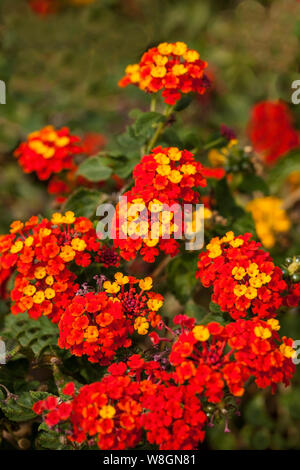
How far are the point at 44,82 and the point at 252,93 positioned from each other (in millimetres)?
1183

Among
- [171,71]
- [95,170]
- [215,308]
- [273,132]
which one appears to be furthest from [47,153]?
[273,132]

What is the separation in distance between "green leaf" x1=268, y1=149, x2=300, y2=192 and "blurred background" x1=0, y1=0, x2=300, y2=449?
0.20 m

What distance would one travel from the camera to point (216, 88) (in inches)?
117

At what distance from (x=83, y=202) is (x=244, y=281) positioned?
0.60m

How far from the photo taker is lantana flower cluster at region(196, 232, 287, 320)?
1.08 meters

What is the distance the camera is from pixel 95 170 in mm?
1512

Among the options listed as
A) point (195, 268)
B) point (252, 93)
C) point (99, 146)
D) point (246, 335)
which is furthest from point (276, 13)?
point (246, 335)

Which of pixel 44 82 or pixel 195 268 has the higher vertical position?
Answer: pixel 44 82

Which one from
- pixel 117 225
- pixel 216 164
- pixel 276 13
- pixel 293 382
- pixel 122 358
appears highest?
pixel 276 13

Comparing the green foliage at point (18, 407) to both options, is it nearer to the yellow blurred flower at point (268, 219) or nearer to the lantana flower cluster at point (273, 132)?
the yellow blurred flower at point (268, 219)

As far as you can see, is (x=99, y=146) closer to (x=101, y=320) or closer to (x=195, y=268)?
(x=195, y=268)

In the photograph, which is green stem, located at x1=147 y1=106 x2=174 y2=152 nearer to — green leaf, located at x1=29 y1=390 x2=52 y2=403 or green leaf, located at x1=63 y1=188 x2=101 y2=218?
green leaf, located at x1=63 y1=188 x2=101 y2=218

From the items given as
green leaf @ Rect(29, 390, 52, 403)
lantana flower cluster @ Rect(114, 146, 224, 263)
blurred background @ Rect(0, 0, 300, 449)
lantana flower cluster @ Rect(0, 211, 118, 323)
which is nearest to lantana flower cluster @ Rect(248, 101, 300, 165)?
blurred background @ Rect(0, 0, 300, 449)

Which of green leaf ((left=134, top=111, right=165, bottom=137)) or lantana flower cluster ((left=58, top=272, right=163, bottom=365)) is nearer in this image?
lantana flower cluster ((left=58, top=272, right=163, bottom=365))
